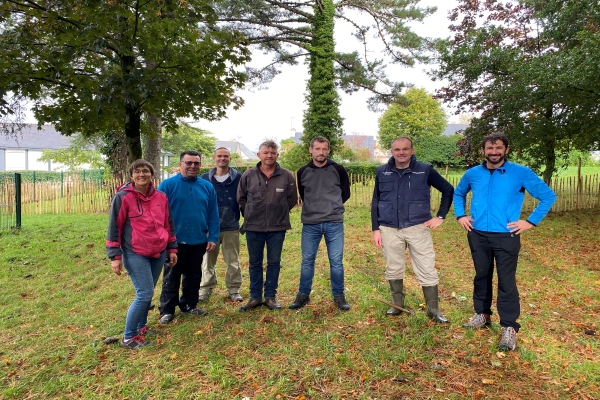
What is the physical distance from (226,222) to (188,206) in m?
0.68

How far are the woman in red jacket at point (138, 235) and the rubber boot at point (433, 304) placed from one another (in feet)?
9.00

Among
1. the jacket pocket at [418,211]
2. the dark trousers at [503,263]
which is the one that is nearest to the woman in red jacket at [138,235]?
the jacket pocket at [418,211]

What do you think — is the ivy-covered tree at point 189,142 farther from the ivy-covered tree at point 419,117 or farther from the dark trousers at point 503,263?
the dark trousers at point 503,263

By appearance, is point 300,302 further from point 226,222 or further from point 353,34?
point 353,34

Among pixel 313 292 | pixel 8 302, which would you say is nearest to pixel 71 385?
pixel 313 292

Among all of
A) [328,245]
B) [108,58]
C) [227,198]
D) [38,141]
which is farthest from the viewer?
[38,141]

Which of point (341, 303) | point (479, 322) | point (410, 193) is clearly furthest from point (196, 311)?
point (479, 322)

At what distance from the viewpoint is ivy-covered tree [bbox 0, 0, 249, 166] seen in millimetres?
5758

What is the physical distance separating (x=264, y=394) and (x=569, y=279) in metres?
5.44

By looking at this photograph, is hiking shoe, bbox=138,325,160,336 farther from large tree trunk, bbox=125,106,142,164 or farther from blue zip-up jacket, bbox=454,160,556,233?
large tree trunk, bbox=125,106,142,164

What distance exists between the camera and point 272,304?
4371mm

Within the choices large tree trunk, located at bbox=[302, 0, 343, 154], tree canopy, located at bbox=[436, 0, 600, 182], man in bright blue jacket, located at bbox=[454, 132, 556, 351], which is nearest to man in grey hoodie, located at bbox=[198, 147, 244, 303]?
man in bright blue jacket, located at bbox=[454, 132, 556, 351]

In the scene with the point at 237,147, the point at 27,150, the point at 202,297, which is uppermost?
the point at 237,147

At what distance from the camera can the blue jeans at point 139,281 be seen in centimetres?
339
